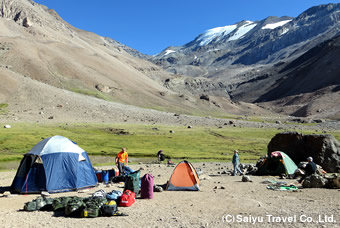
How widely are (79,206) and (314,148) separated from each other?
22.6m

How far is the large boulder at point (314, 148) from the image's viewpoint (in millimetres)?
28391

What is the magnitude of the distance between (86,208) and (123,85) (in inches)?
5878

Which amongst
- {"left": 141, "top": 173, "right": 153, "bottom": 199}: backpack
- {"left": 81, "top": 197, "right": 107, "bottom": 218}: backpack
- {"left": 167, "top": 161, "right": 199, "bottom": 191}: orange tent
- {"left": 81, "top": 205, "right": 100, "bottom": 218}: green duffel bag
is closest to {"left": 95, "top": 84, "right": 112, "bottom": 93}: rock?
{"left": 167, "top": 161, "right": 199, "bottom": 191}: orange tent

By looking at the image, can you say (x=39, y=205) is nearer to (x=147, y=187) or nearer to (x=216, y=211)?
(x=147, y=187)

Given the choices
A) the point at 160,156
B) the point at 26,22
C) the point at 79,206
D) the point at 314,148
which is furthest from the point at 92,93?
the point at 79,206

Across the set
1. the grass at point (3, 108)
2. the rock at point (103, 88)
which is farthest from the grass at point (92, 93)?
the grass at point (3, 108)

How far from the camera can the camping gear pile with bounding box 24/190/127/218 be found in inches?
568

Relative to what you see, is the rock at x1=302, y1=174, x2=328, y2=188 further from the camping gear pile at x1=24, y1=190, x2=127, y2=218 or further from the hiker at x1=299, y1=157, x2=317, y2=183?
the camping gear pile at x1=24, y1=190, x2=127, y2=218

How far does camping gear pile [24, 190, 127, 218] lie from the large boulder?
2057cm

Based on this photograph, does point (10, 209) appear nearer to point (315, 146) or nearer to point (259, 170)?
point (259, 170)

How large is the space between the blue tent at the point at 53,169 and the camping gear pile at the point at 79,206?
4.27 m

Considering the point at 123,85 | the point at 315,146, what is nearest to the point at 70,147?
the point at 315,146

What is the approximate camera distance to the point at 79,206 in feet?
47.9

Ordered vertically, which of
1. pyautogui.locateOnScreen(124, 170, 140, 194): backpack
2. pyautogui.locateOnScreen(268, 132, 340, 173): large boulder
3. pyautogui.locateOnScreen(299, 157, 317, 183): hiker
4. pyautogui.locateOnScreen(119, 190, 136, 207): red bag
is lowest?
pyautogui.locateOnScreen(119, 190, 136, 207): red bag
